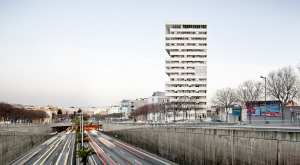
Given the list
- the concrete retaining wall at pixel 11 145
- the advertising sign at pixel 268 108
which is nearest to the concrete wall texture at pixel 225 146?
the advertising sign at pixel 268 108

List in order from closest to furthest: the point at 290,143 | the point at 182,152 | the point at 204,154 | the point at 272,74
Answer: the point at 290,143
the point at 204,154
the point at 182,152
the point at 272,74

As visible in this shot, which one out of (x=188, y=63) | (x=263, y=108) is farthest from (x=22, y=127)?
(x=188, y=63)

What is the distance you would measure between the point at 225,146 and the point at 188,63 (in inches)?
3686

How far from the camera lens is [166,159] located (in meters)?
41.2

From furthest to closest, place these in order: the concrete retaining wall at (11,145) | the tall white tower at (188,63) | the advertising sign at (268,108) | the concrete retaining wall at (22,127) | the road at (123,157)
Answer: the tall white tower at (188,63), the concrete retaining wall at (22,127), the advertising sign at (268,108), the concrete retaining wall at (11,145), the road at (123,157)

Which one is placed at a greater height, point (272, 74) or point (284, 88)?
point (272, 74)

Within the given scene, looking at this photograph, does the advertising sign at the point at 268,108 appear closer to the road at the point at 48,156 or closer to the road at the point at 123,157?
the road at the point at 123,157

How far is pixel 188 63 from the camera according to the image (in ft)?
386

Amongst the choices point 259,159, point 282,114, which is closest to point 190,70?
point 282,114

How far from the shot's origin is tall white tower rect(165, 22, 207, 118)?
379ft

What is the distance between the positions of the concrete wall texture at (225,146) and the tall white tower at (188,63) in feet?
233

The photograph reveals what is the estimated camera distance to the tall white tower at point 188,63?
115375 millimetres

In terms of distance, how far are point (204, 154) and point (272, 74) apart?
33.3 m

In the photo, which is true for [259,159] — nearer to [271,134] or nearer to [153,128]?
[271,134]
